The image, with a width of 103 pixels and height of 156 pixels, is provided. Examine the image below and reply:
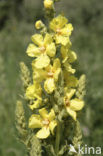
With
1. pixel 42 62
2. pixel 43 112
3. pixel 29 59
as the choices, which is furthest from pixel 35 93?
pixel 29 59

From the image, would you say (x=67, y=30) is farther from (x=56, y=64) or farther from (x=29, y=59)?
(x=29, y=59)

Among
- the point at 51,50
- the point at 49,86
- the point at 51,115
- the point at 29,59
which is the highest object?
the point at 51,50

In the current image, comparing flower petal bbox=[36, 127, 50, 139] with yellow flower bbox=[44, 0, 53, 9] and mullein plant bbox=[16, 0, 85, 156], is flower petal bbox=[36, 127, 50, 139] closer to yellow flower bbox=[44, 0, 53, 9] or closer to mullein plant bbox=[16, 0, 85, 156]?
mullein plant bbox=[16, 0, 85, 156]

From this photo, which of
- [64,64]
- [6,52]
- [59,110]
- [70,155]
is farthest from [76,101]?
[6,52]

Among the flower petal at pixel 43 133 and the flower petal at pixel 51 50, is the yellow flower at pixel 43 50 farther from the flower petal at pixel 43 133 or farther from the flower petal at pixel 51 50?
the flower petal at pixel 43 133

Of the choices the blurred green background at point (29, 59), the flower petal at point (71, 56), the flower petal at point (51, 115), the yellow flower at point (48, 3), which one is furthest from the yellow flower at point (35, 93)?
the yellow flower at point (48, 3)

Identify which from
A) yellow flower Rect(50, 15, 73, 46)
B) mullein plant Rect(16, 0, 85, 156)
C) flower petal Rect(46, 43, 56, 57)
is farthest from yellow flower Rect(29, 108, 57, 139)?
yellow flower Rect(50, 15, 73, 46)

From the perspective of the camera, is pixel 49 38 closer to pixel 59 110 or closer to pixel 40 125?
pixel 59 110
